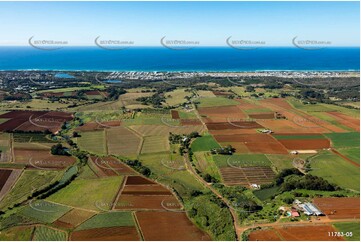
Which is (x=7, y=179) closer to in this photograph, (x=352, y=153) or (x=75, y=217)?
(x=75, y=217)

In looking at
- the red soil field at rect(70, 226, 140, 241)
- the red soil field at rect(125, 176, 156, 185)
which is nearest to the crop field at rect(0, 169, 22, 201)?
the red soil field at rect(70, 226, 140, 241)

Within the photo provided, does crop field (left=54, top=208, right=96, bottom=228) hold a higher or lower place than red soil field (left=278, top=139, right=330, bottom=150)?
lower

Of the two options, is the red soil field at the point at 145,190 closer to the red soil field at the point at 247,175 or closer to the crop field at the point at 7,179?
the red soil field at the point at 247,175

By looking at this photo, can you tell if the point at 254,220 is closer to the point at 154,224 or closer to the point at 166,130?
the point at 154,224

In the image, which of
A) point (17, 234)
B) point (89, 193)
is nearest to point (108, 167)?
point (89, 193)

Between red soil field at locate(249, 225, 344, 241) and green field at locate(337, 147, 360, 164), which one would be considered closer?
red soil field at locate(249, 225, 344, 241)

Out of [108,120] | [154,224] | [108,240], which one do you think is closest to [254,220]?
[154,224]

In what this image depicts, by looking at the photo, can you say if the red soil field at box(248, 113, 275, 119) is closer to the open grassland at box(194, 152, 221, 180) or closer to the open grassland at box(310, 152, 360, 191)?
the open grassland at box(310, 152, 360, 191)
